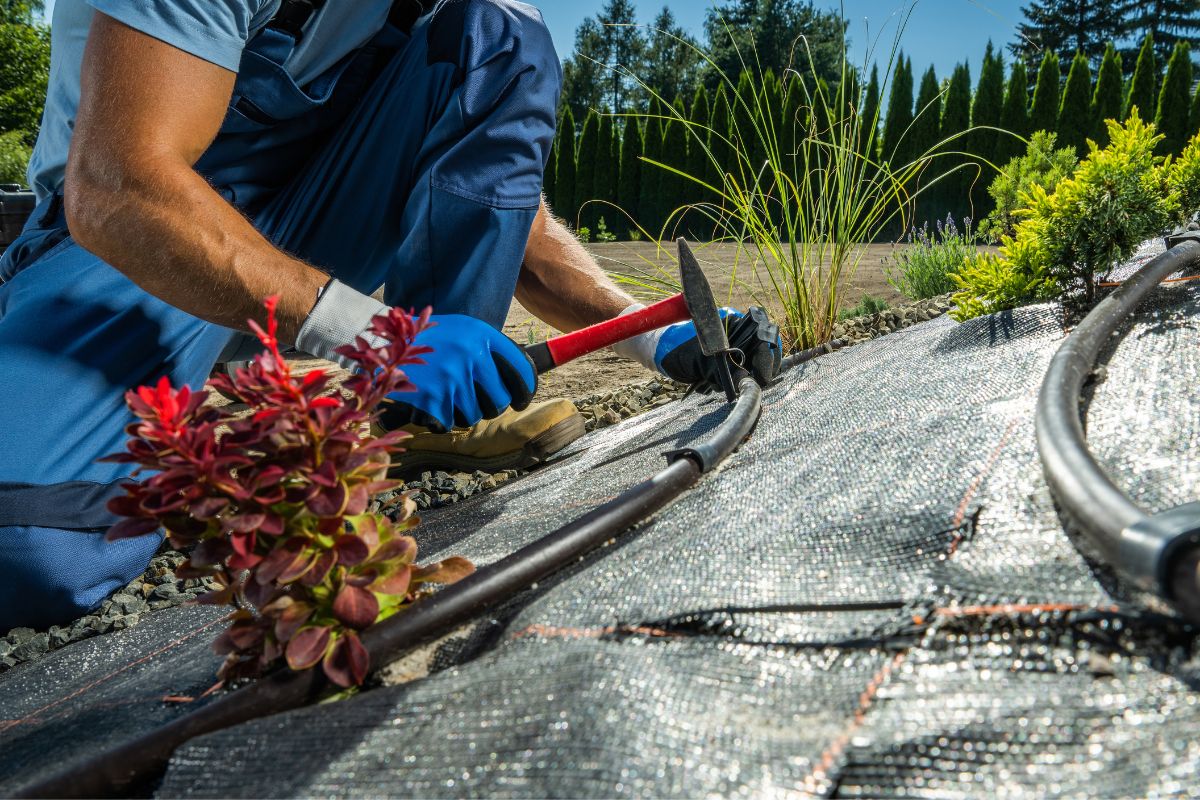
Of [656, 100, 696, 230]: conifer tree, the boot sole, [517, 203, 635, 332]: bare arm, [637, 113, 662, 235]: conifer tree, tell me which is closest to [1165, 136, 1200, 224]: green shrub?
[517, 203, 635, 332]: bare arm

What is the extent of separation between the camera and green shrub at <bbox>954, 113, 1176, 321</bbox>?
1.69 meters

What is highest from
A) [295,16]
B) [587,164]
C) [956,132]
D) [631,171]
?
[956,132]

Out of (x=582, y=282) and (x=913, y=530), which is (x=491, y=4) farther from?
(x=913, y=530)

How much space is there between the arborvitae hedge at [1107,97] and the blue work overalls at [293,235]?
11.8m

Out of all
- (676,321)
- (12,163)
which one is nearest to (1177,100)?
(676,321)

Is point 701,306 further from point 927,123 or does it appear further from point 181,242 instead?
point 927,123

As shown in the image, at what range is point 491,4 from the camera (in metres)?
2.41

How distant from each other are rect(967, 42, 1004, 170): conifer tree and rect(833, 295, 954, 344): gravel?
10.00 meters

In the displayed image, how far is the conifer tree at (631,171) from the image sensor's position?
1436 centimetres

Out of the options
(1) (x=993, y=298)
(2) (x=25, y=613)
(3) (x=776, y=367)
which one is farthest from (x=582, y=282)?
(2) (x=25, y=613)

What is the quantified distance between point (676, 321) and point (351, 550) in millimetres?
1371

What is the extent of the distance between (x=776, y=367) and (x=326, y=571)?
5.54 ft

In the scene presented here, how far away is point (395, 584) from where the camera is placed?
92cm

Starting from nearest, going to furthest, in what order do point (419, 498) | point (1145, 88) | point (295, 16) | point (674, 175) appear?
point (295, 16) → point (419, 498) → point (1145, 88) → point (674, 175)
